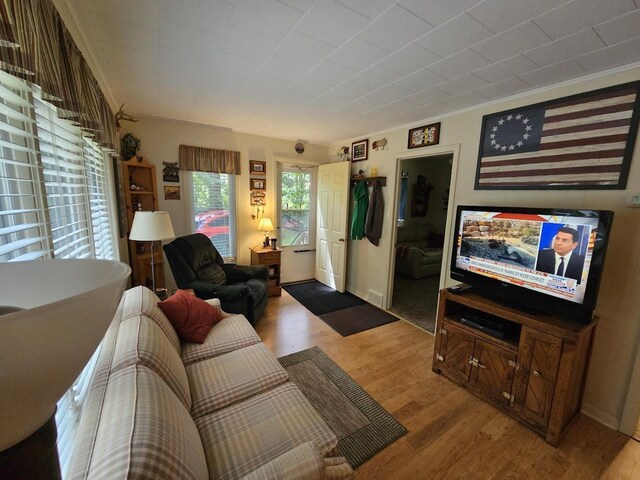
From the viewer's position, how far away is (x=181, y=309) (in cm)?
183

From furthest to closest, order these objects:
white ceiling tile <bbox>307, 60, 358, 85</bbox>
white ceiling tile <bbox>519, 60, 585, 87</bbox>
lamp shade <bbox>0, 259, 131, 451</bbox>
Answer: white ceiling tile <bbox>307, 60, 358, 85</bbox>, white ceiling tile <bbox>519, 60, 585, 87</bbox>, lamp shade <bbox>0, 259, 131, 451</bbox>

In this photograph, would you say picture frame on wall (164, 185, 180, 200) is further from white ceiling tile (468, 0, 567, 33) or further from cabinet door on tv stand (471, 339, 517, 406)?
cabinet door on tv stand (471, 339, 517, 406)

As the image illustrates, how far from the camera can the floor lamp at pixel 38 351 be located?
28 centimetres

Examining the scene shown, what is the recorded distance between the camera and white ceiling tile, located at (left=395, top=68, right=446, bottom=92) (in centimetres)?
186

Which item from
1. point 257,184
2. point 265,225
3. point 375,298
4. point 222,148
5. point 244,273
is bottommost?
point 375,298

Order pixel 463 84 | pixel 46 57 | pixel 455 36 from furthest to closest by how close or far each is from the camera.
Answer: pixel 463 84
pixel 455 36
pixel 46 57

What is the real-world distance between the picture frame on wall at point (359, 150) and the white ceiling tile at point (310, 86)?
1.52 m

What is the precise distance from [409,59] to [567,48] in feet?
2.82

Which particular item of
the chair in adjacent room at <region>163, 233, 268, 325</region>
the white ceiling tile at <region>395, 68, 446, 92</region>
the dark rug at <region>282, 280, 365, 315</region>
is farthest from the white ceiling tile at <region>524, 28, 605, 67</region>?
the dark rug at <region>282, 280, 365, 315</region>

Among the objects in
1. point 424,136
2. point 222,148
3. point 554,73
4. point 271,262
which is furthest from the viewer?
point 271,262

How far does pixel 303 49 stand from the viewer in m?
1.60

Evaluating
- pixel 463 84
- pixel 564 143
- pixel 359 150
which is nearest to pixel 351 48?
pixel 463 84

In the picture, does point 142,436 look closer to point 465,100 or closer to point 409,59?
point 409,59

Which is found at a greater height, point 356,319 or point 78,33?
point 78,33
